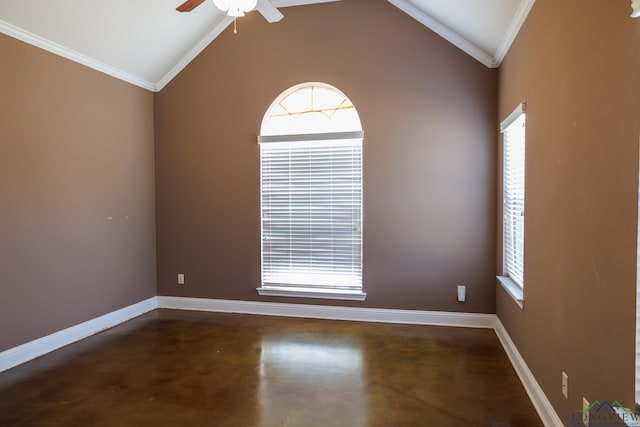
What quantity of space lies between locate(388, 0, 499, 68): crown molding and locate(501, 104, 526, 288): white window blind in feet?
2.64

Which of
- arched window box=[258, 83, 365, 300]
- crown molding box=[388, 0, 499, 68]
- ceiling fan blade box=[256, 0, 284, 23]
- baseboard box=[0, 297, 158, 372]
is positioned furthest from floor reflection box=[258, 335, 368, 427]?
crown molding box=[388, 0, 499, 68]

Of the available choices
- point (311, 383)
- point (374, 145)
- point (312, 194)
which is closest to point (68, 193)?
point (312, 194)

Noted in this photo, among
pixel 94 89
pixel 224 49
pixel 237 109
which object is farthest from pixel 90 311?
pixel 224 49

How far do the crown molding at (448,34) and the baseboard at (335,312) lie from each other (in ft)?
8.51

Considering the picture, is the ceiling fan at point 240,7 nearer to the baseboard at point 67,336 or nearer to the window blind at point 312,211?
the window blind at point 312,211

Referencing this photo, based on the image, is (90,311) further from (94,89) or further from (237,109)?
(237,109)

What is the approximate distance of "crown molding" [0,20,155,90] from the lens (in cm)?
306

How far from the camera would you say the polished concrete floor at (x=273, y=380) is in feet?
7.85

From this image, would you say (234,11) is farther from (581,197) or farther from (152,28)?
(581,197)

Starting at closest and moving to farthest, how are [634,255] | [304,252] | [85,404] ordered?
1. [634,255]
2. [85,404]
3. [304,252]

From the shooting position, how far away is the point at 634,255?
1329mm

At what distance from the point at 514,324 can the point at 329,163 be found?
238 cm

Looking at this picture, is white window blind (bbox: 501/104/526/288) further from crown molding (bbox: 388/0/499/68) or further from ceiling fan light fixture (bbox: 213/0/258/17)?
ceiling fan light fixture (bbox: 213/0/258/17)

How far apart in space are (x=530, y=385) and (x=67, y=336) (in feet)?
12.9
